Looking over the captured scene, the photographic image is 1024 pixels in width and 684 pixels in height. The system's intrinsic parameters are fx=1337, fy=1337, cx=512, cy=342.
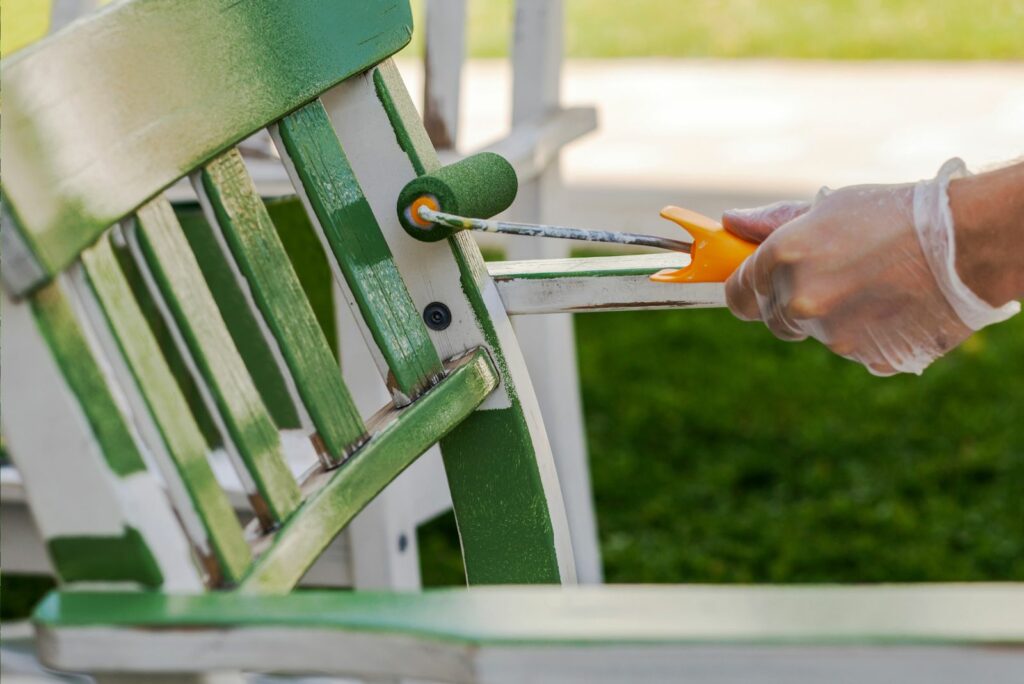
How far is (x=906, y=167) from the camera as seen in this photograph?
4.21 m

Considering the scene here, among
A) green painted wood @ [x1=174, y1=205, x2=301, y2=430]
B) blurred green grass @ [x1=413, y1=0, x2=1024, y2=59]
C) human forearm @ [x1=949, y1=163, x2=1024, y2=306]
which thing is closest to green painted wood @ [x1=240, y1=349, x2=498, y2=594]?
human forearm @ [x1=949, y1=163, x2=1024, y2=306]

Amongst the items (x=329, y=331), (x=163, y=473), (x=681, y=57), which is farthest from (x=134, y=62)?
(x=681, y=57)

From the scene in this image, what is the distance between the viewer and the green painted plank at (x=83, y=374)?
2.10ft

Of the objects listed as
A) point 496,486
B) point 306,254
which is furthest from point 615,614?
point 306,254

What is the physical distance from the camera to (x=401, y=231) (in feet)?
3.22

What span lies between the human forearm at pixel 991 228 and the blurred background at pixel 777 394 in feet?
0.24

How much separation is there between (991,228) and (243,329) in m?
0.82

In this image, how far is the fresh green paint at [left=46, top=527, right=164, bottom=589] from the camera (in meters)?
0.66

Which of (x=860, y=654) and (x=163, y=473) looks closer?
(x=860, y=654)

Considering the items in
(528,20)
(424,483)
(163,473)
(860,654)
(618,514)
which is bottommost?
(860,654)

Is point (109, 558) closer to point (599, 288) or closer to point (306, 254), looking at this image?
point (599, 288)

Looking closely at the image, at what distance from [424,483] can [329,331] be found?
23cm

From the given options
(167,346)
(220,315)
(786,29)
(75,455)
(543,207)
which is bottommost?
(75,455)

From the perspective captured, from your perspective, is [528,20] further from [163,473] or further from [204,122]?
[163,473]
